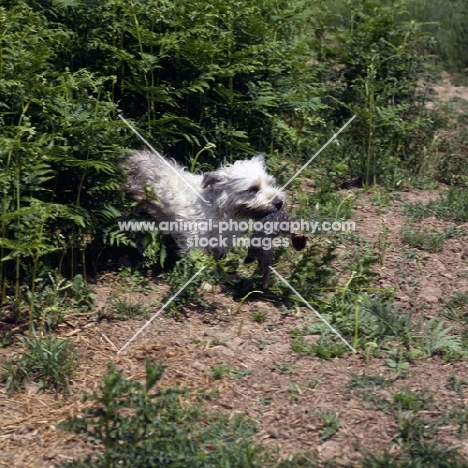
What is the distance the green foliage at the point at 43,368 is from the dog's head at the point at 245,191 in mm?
1965

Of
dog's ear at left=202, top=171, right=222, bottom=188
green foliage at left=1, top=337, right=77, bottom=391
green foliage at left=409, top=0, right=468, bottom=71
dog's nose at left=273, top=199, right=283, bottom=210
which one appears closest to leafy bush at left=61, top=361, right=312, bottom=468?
green foliage at left=1, top=337, right=77, bottom=391

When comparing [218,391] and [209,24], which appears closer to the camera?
[218,391]

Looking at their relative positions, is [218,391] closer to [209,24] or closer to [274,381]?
[274,381]

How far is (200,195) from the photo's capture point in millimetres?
7359

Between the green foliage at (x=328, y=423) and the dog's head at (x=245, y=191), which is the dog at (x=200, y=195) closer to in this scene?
the dog's head at (x=245, y=191)

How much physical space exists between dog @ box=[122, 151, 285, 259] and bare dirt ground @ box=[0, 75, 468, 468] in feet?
1.75

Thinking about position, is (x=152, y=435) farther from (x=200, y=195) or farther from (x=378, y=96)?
(x=378, y=96)

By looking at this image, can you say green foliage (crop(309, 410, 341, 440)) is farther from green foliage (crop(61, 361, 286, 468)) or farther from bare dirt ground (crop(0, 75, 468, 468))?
green foliage (crop(61, 361, 286, 468))

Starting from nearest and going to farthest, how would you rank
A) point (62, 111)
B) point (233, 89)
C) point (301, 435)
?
1. point (301, 435)
2. point (62, 111)
3. point (233, 89)

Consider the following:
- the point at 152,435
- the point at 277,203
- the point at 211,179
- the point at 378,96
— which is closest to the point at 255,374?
the point at 152,435

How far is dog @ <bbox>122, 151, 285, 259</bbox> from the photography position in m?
6.95

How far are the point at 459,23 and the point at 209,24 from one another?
6732mm

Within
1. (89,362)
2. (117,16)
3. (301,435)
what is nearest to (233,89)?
(117,16)

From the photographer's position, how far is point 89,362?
589 centimetres
